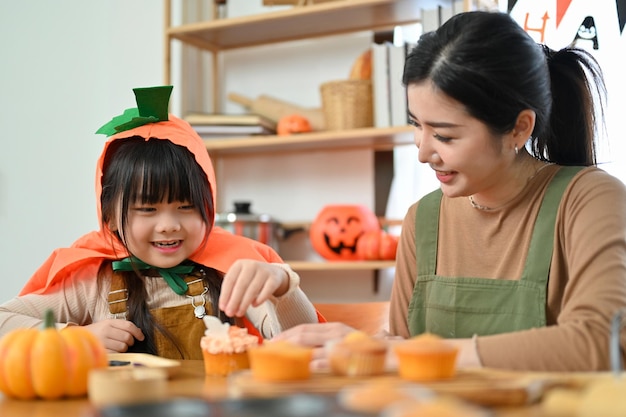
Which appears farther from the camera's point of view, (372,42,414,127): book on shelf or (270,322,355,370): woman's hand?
(372,42,414,127): book on shelf

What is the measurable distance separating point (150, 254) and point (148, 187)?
141mm

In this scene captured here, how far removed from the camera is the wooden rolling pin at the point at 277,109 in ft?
9.70

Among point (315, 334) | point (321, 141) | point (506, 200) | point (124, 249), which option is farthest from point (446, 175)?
point (321, 141)

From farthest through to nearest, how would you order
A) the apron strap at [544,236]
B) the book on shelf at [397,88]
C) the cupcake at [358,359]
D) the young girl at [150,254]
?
the book on shelf at [397,88], the young girl at [150,254], the apron strap at [544,236], the cupcake at [358,359]

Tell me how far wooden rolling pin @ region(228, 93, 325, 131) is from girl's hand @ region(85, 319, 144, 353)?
5.46ft

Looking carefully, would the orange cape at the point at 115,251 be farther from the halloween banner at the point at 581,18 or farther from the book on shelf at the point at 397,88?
the halloween banner at the point at 581,18

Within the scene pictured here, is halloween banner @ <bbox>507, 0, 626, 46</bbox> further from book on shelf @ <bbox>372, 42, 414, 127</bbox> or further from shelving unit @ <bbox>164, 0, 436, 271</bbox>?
book on shelf @ <bbox>372, 42, 414, 127</bbox>

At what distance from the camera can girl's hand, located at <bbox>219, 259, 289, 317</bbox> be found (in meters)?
1.06

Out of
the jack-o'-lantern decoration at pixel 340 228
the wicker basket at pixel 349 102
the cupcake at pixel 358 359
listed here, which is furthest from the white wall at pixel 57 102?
the cupcake at pixel 358 359

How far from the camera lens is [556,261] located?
1.24 meters

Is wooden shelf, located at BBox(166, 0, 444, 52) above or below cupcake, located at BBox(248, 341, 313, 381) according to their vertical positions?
above

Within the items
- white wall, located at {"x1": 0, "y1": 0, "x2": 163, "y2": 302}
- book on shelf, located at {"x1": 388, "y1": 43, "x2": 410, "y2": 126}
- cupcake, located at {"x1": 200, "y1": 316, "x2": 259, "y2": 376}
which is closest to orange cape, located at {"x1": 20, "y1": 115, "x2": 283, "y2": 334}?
cupcake, located at {"x1": 200, "y1": 316, "x2": 259, "y2": 376}

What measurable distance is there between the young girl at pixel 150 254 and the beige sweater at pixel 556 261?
0.98ft

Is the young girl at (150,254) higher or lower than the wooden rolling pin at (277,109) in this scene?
lower
